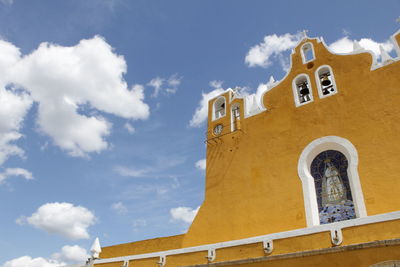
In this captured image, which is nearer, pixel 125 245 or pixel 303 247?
pixel 303 247

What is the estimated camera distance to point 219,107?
15.8 meters

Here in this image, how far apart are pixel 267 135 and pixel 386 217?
540cm

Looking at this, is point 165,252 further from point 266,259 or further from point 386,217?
point 386,217

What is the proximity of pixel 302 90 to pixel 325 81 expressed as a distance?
0.88 metres

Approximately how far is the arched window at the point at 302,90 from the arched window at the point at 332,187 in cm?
230

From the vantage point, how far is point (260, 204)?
1120 centimetres

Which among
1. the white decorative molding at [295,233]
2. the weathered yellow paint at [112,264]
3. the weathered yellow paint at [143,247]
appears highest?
the weathered yellow paint at [143,247]

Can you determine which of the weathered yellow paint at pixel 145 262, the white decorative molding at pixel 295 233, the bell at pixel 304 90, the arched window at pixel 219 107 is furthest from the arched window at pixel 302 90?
the weathered yellow paint at pixel 145 262

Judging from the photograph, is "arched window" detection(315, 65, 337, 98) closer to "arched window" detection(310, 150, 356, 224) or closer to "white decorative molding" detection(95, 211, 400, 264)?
"arched window" detection(310, 150, 356, 224)

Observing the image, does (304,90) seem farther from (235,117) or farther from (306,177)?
(306,177)

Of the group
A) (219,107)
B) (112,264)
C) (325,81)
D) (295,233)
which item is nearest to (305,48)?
(325,81)

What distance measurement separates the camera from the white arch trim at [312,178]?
9578mm

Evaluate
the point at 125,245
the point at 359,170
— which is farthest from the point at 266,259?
Answer: the point at 125,245

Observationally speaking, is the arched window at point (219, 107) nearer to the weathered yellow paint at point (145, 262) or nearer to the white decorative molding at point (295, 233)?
the white decorative molding at point (295, 233)
